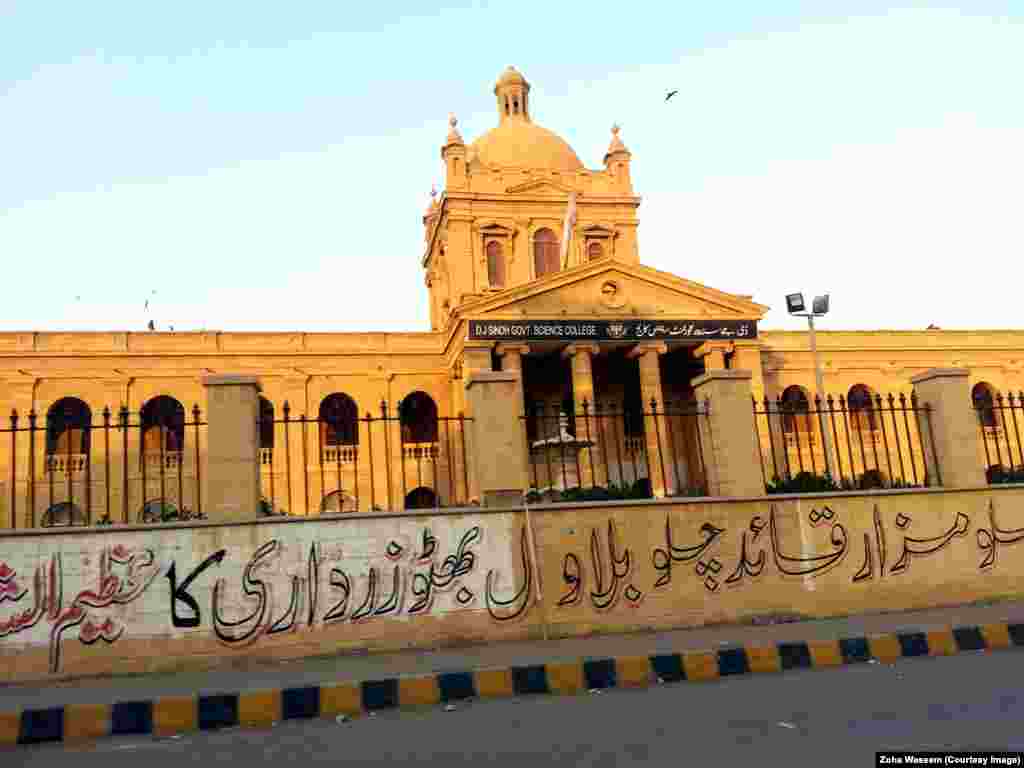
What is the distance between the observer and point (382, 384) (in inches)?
1139

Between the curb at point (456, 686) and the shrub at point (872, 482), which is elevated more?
the shrub at point (872, 482)

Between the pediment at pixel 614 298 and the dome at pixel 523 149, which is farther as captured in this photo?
Result: the dome at pixel 523 149

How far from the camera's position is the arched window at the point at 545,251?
3528 centimetres

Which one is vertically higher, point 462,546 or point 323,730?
point 462,546

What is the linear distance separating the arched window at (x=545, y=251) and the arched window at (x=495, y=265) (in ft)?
4.47

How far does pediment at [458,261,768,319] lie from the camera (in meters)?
25.6

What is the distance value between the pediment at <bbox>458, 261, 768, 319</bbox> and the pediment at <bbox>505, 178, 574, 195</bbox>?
33.7 feet

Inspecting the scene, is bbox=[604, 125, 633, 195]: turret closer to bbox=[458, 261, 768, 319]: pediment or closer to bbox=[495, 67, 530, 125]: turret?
bbox=[495, 67, 530, 125]: turret

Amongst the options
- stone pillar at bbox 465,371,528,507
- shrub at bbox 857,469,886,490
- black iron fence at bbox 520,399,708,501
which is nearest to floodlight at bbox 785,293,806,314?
black iron fence at bbox 520,399,708,501

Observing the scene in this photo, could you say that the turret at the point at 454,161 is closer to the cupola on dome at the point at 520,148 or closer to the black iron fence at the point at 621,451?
the cupola on dome at the point at 520,148

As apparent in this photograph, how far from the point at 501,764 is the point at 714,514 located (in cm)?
529

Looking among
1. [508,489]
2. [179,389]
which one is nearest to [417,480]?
[179,389]

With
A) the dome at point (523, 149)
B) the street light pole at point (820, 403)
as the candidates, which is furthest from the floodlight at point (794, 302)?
the dome at point (523, 149)

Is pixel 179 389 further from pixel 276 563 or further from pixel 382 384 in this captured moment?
pixel 276 563
